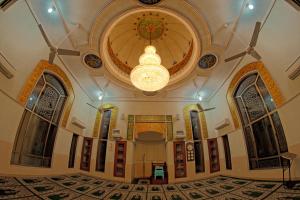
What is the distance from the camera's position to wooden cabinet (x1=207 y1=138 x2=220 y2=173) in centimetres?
762

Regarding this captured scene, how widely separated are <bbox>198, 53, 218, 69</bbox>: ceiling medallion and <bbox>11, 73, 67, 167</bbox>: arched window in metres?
5.87

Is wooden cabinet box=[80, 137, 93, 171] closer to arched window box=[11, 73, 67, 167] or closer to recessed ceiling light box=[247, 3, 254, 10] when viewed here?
arched window box=[11, 73, 67, 167]

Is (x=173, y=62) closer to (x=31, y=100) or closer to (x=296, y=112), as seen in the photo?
(x=296, y=112)

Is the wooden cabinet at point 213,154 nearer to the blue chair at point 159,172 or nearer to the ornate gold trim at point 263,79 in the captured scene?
the ornate gold trim at point 263,79

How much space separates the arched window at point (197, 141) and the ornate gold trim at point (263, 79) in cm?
215

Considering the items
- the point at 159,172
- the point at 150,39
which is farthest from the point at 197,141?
the point at 150,39

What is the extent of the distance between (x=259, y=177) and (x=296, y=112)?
98.6 inches

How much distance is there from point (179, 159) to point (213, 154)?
1.64 meters

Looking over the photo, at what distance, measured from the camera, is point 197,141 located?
8.37 meters

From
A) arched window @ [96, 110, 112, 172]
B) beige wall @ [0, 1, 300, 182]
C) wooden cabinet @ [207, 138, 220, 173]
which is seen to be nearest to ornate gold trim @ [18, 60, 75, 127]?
beige wall @ [0, 1, 300, 182]

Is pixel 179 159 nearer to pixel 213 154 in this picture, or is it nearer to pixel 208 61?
pixel 213 154

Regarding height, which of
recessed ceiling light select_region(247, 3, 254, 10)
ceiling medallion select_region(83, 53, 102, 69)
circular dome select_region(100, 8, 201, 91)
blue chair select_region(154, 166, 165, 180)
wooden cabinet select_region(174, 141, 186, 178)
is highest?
circular dome select_region(100, 8, 201, 91)

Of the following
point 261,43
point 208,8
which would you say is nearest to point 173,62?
point 208,8

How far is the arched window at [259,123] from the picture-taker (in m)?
5.04
